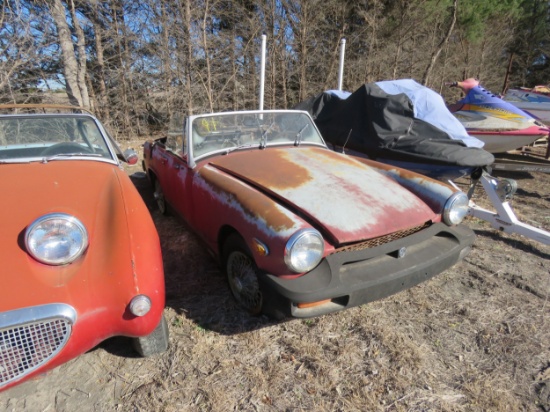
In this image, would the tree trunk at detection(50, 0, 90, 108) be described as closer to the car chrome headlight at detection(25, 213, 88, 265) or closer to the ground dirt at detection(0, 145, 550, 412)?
the ground dirt at detection(0, 145, 550, 412)

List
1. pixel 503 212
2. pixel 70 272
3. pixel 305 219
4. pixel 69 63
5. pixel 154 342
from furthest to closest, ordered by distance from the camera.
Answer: pixel 69 63
pixel 503 212
pixel 305 219
pixel 154 342
pixel 70 272

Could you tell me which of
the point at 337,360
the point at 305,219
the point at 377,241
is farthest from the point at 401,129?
the point at 337,360

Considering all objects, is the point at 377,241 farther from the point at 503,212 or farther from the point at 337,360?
the point at 503,212

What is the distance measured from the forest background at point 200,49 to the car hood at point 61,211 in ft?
20.1

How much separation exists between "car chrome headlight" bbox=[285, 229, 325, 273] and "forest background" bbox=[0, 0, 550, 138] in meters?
7.67

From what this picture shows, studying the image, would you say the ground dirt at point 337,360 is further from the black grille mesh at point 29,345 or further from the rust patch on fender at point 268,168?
the rust patch on fender at point 268,168

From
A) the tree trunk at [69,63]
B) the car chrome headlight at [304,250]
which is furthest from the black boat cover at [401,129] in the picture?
the tree trunk at [69,63]

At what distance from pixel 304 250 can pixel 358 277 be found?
1.33 ft

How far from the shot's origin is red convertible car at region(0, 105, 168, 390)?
1618 millimetres

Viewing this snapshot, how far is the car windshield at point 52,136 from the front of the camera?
303cm

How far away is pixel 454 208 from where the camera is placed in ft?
8.97

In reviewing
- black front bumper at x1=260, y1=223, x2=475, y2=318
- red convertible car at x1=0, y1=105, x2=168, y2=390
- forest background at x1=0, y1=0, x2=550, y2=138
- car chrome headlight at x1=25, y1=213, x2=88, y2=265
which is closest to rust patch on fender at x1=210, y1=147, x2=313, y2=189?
black front bumper at x1=260, y1=223, x2=475, y2=318

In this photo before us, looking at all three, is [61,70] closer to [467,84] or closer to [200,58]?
[200,58]

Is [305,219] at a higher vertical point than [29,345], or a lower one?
higher
